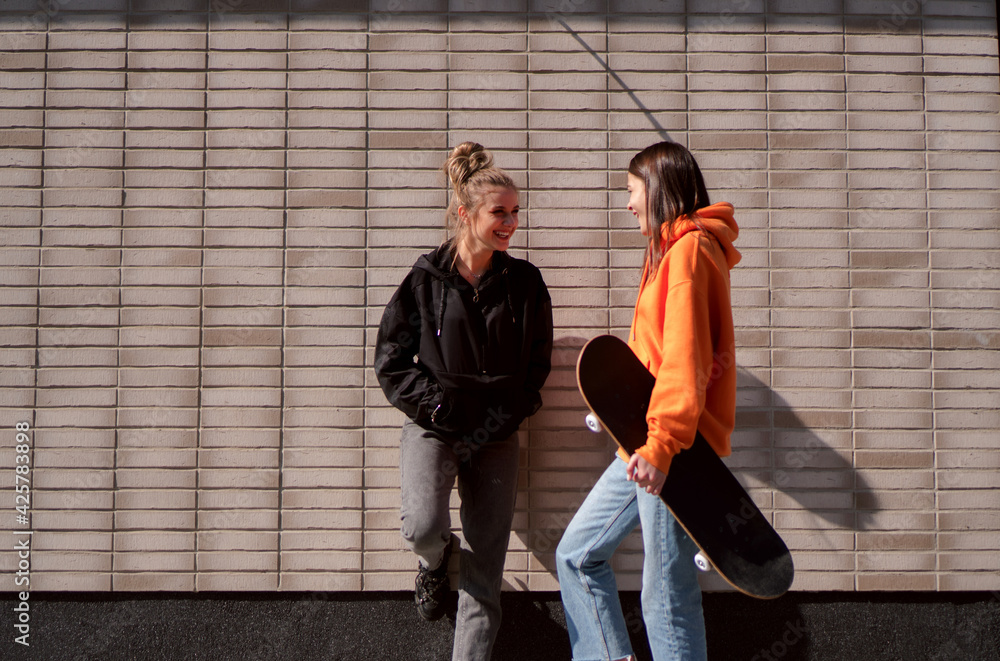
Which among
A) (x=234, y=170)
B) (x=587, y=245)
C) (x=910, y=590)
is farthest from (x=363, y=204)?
(x=910, y=590)

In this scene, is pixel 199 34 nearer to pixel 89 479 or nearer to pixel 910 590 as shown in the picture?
pixel 89 479

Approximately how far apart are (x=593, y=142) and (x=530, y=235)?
55 cm

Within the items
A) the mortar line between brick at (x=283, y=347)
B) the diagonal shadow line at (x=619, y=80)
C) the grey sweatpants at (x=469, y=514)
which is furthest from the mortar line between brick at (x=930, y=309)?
the mortar line between brick at (x=283, y=347)

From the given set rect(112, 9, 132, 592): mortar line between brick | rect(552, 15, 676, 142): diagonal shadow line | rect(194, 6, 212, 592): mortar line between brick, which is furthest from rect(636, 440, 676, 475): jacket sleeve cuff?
rect(112, 9, 132, 592): mortar line between brick

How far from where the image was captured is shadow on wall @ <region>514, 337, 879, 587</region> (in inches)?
118

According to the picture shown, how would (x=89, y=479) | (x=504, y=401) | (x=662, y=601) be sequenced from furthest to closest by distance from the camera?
(x=89, y=479) → (x=504, y=401) → (x=662, y=601)

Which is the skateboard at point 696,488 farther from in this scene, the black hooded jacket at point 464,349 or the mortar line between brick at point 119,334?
the mortar line between brick at point 119,334

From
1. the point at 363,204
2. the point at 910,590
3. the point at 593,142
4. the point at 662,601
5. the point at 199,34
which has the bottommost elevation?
the point at 910,590

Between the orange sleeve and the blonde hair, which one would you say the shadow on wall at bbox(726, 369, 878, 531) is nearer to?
the orange sleeve

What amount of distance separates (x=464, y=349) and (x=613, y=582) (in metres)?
1.08

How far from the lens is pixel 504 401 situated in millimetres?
2629

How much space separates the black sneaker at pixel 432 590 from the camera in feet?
9.31

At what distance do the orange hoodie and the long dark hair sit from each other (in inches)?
1.8

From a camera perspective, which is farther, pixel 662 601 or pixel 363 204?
pixel 363 204
